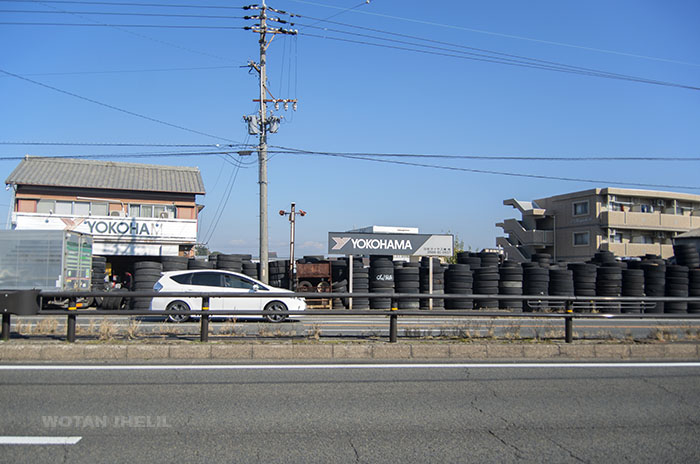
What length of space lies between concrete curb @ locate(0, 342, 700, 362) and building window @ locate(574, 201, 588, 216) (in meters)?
39.1

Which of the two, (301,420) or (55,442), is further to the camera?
(301,420)

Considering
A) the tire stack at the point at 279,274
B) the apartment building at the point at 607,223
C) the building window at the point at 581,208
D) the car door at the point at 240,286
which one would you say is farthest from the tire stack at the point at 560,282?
the building window at the point at 581,208

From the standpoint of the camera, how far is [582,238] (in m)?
47.2

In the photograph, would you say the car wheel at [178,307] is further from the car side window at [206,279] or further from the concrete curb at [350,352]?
the concrete curb at [350,352]

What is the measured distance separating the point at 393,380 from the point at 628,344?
5205 mm

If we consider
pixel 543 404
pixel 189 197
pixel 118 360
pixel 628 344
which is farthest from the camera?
pixel 189 197

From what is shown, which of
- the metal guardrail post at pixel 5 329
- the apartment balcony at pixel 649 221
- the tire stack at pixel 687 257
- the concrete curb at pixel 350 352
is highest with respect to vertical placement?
the apartment balcony at pixel 649 221

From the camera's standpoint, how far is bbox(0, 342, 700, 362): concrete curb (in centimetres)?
909

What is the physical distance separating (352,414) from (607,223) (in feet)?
143

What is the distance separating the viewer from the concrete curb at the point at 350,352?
9.09 m

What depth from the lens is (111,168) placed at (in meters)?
36.4

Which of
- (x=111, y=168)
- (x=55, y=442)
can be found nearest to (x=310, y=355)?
(x=55, y=442)

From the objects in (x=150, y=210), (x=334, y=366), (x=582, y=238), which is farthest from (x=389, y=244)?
(x=582, y=238)

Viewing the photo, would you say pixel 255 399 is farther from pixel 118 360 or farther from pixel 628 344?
pixel 628 344
